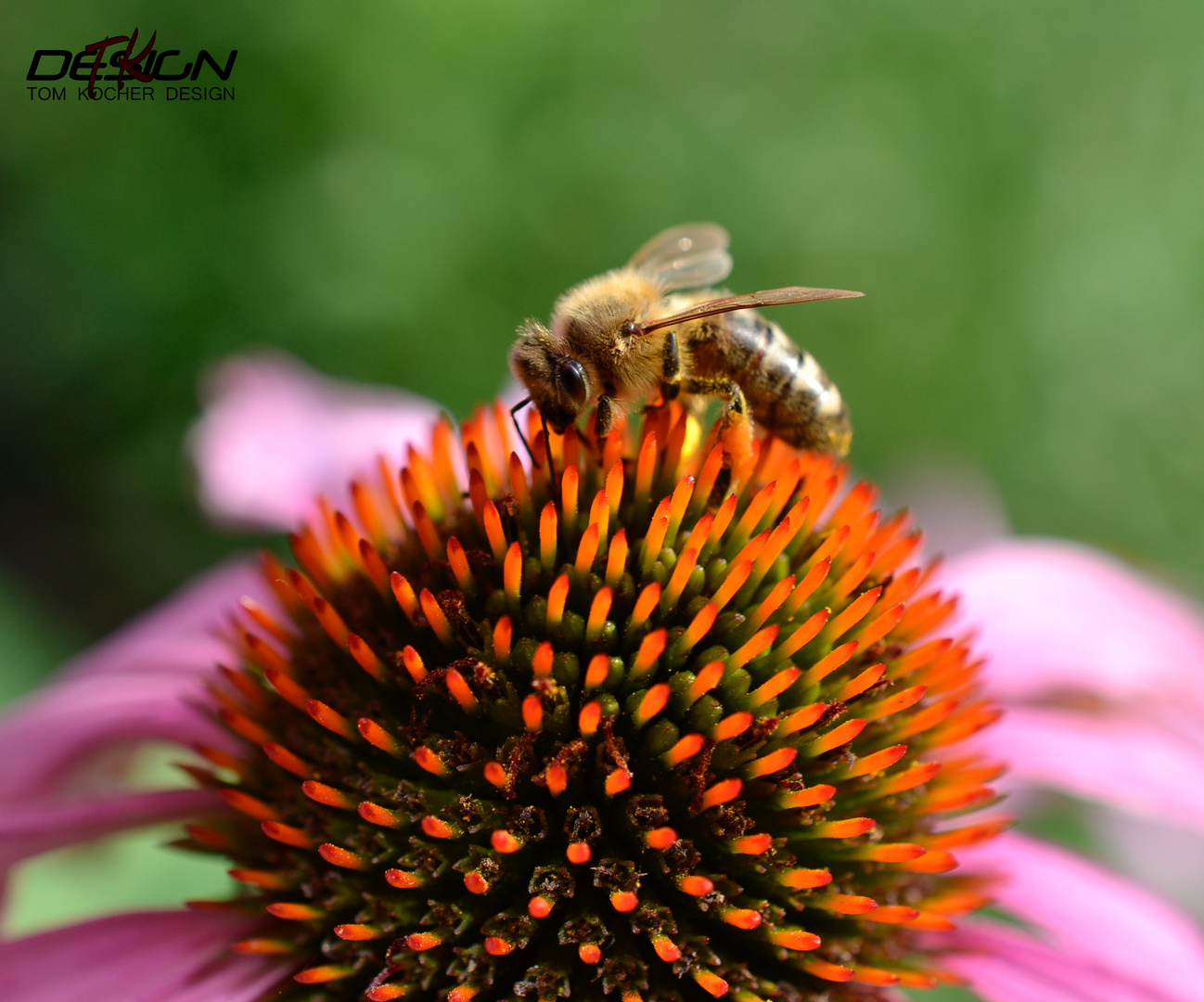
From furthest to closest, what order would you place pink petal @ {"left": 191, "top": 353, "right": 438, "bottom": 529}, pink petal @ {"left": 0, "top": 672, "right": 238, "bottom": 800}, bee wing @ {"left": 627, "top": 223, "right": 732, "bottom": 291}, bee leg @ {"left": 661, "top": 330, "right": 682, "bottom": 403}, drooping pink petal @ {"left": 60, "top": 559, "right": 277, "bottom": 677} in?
pink petal @ {"left": 191, "top": 353, "right": 438, "bottom": 529}
drooping pink petal @ {"left": 60, "top": 559, "right": 277, "bottom": 677}
bee wing @ {"left": 627, "top": 223, "right": 732, "bottom": 291}
pink petal @ {"left": 0, "top": 672, "right": 238, "bottom": 800}
bee leg @ {"left": 661, "top": 330, "right": 682, "bottom": 403}

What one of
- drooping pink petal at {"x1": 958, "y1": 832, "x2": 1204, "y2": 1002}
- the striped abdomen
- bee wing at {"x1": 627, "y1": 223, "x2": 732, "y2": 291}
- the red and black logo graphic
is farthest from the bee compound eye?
the red and black logo graphic

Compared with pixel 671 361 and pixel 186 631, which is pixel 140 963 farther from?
pixel 671 361

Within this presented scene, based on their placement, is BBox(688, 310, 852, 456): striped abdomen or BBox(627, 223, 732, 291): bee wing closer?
BBox(688, 310, 852, 456): striped abdomen

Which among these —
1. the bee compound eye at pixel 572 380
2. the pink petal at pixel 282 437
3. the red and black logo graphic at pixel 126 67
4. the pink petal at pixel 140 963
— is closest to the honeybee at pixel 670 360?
the bee compound eye at pixel 572 380

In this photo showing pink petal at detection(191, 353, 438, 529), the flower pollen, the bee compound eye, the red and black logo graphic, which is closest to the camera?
the flower pollen

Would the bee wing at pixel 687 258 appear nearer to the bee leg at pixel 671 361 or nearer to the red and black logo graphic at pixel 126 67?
the bee leg at pixel 671 361

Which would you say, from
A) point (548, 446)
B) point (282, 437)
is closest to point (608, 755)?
point (548, 446)

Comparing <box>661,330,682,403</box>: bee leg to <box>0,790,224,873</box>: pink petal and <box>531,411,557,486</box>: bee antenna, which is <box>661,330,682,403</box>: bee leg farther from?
<box>0,790,224,873</box>: pink petal
